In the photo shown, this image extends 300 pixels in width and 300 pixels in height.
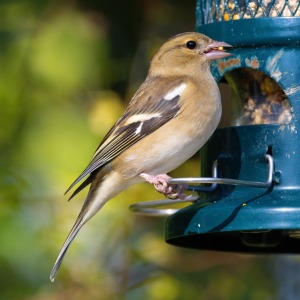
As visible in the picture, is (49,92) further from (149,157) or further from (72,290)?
(149,157)

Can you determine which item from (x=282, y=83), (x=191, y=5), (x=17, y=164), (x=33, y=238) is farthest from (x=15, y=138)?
(x=282, y=83)

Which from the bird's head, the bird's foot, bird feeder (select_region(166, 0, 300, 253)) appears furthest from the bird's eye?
the bird's foot

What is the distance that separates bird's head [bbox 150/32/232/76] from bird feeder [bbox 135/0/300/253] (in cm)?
10

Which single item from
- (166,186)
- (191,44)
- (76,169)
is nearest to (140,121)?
(166,186)

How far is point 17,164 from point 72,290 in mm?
1078

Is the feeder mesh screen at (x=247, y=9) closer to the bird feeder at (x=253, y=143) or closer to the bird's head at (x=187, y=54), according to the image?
the bird feeder at (x=253, y=143)

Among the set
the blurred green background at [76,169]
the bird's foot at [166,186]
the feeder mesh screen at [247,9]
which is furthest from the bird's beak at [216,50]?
the blurred green background at [76,169]

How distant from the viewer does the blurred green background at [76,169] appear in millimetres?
7273

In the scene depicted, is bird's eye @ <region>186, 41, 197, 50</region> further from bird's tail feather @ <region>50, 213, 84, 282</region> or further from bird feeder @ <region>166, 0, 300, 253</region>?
bird's tail feather @ <region>50, 213, 84, 282</region>

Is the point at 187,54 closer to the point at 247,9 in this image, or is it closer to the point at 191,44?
the point at 191,44

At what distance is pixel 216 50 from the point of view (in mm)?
5984

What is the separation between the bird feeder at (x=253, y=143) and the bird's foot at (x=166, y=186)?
12cm

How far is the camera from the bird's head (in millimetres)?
5980

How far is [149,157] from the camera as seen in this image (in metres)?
5.77
